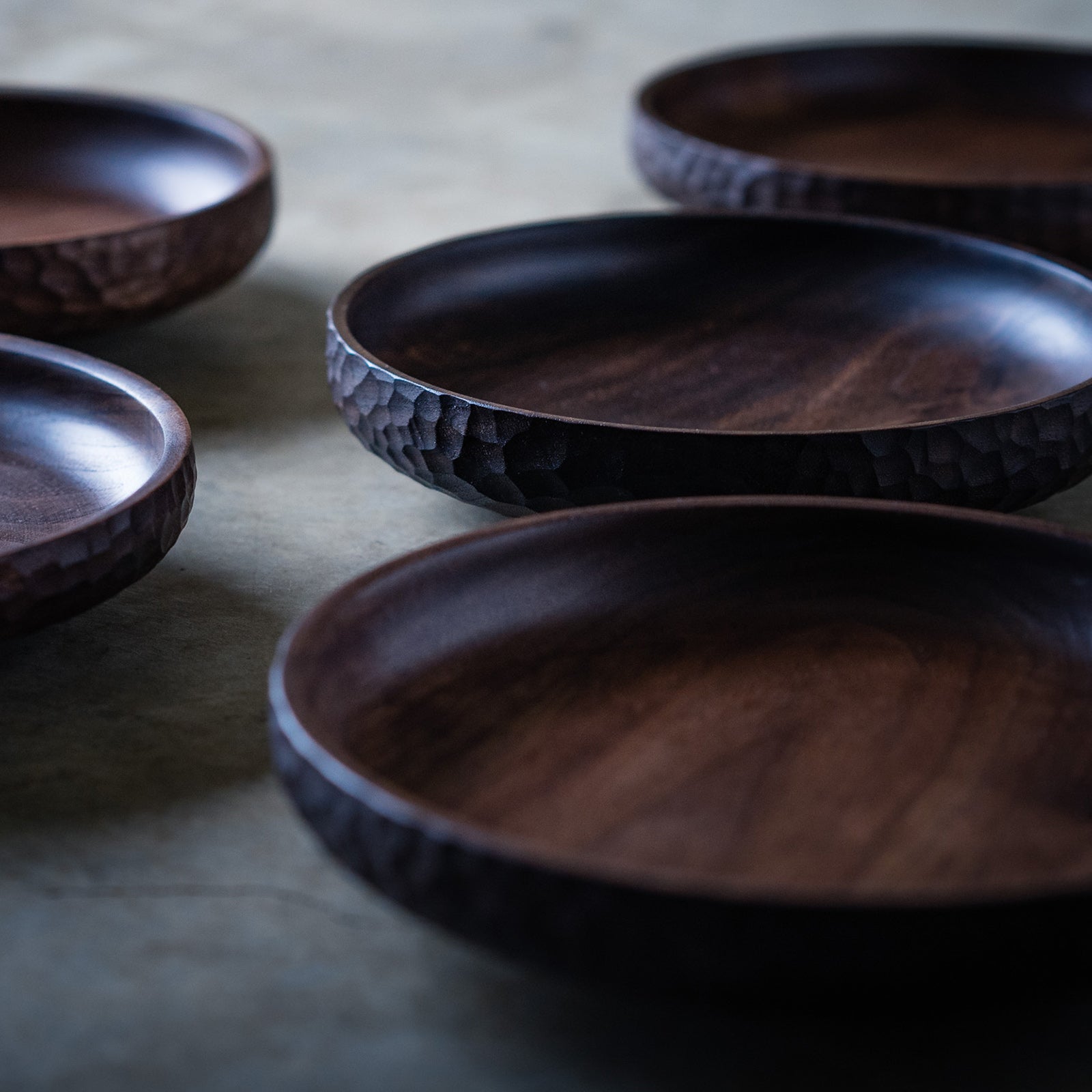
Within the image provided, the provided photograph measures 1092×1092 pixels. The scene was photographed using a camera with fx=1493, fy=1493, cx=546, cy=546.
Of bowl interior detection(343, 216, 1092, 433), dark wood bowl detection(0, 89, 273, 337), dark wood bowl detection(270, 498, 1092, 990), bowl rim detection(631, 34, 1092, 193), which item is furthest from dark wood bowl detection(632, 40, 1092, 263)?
dark wood bowl detection(270, 498, 1092, 990)

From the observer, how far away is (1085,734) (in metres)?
0.71

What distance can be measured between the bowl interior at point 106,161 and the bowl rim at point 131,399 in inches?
19.2

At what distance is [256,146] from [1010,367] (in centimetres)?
76

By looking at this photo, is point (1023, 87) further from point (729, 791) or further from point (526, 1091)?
point (526, 1091)

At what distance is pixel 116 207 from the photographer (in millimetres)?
1542

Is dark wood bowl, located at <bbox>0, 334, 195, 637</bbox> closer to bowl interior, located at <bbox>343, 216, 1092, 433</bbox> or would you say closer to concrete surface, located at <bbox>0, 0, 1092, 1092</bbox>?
concrete surface, located at <bbox>0, 0, 1092, 1092</bbox>

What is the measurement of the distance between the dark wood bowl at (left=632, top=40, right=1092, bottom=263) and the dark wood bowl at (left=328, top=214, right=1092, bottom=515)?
0.31 feet

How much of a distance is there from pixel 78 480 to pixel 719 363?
49 centimetres

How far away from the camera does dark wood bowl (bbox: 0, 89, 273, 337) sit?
1.19 metres

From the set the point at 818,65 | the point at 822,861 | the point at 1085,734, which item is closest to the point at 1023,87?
the point at 818,65

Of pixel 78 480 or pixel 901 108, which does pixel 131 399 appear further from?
pixel 901 108

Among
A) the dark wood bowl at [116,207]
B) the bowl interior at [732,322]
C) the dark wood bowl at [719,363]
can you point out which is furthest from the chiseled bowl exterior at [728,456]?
the dark wood bowl at [116,207]

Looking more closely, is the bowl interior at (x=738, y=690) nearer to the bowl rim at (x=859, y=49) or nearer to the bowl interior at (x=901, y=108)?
the bowl rim at (x=859, y=49)

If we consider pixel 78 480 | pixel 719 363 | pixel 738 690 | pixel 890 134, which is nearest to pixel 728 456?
pixel 738 690
